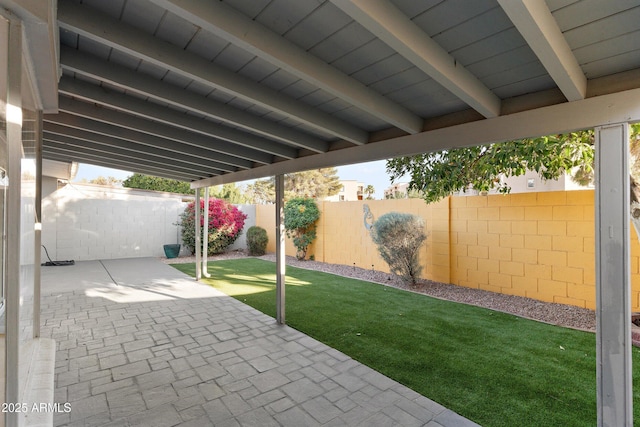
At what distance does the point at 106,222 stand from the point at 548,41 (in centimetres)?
1307

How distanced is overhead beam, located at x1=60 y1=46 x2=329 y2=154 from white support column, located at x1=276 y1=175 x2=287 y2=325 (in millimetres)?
1213

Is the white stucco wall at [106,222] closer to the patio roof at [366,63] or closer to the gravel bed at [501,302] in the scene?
the gravel bed at [501,302]

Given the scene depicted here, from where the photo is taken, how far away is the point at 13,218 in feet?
5.07

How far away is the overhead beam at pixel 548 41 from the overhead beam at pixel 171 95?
2.48 m

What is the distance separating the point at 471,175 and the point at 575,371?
289 cm

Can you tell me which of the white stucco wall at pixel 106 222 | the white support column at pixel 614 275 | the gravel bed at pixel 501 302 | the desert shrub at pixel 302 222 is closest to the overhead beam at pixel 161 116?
the white support column at pixel 614 275

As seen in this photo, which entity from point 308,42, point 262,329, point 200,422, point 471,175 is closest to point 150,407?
point 200,422

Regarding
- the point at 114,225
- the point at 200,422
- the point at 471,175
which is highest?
the point at 471,175

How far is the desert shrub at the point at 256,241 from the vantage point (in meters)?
12.5

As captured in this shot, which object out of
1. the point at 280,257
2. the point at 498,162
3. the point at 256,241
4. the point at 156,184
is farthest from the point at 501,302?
the point at 156,184

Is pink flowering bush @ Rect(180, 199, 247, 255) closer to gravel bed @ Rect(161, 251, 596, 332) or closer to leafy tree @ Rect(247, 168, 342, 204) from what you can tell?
gravel bed @ Rect(161, 251, 596, 332)

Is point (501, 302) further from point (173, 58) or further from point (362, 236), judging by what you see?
point (173, 58)

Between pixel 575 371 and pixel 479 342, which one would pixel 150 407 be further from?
pixel 575 371

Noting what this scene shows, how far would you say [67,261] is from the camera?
10125 millimetres
